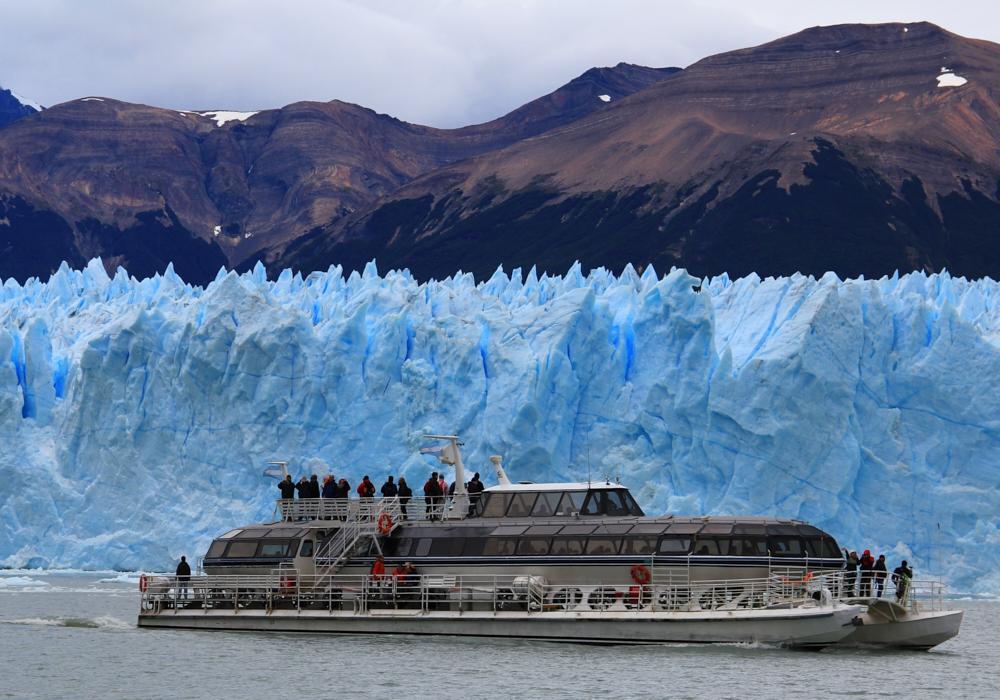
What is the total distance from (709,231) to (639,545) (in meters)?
91.8

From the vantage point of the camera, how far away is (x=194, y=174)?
135500 mm

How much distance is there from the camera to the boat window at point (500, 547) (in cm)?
2725

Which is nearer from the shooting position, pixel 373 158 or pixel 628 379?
pixel 628 379

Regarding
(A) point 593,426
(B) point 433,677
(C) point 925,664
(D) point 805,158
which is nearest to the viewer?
(B) point 433,677

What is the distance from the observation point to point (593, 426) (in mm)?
40906

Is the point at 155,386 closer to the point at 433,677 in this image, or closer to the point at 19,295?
the point at 19,295

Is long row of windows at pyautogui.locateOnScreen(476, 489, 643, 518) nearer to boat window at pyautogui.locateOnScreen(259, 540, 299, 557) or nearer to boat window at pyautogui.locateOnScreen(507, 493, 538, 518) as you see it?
boat window at pyautogui.locateOnScreen(507, 493, 538, 518)

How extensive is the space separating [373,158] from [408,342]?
10493cm

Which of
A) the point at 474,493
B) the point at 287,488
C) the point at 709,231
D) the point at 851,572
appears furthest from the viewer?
the point at 709,231

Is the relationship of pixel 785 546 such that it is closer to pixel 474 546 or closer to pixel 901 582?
pixel 901 582

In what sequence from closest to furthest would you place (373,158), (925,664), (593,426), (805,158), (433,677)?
1. (433,677)
2. (925,664)
3. (593,426)
4. (805,158)
5. (373,158)

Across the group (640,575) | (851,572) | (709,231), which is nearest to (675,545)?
(640,575)

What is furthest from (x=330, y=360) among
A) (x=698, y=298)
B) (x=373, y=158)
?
(x=373, y=158)

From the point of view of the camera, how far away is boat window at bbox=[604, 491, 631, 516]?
28.1 metres
